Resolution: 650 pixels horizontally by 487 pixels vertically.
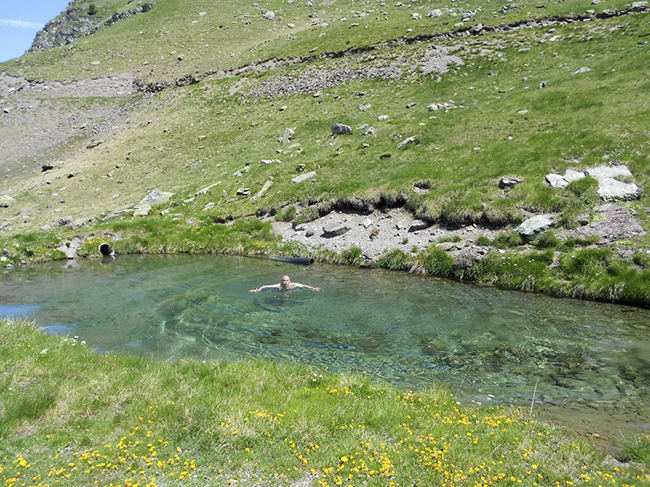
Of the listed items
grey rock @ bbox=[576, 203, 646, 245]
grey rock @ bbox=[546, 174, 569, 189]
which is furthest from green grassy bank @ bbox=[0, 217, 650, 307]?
grey rock @ bbox=[546, 174, 569, 189]

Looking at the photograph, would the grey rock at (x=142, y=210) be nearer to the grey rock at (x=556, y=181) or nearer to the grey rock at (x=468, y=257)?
the grey rock at (x=468, y=257)

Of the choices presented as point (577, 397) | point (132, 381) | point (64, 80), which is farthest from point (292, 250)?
point (64, 80)

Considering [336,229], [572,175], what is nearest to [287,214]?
[336,229]

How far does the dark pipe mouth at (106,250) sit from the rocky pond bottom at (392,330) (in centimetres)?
727

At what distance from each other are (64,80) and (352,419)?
9881 cm

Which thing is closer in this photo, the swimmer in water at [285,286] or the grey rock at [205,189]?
the swimmer in water at [285,286]

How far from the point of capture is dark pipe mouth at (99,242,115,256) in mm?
33250

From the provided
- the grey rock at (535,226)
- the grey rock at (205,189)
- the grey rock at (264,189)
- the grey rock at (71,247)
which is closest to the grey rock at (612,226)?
the grey rock at (535,226)

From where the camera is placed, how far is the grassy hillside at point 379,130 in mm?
25781

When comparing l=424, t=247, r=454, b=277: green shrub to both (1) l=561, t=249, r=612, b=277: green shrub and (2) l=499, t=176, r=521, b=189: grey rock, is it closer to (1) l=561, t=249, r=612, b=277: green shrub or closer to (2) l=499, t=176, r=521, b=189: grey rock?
(1) l=561, t=249, r=612, b=277: green shrub

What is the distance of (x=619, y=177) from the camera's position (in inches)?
912

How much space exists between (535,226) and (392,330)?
11544mm

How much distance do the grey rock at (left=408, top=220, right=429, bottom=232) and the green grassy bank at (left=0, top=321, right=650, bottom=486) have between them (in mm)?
16705

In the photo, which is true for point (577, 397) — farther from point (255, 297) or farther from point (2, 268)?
point (2, 268)
